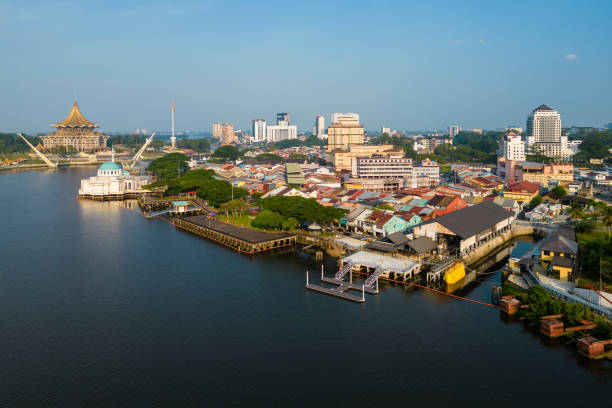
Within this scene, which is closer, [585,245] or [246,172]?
[585,245]

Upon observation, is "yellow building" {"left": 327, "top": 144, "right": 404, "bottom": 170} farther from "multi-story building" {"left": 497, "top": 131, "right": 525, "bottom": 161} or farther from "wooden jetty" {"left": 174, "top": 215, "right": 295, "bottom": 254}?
"wooden jetty" {"left": 174, "top": 215, "right": 295, "bottom": 254}

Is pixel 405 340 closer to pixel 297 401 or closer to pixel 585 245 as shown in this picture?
pixel 297 401

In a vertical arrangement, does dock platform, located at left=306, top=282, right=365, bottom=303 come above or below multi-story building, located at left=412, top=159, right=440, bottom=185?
below

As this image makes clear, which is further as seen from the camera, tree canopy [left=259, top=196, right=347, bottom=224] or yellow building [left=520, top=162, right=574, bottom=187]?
yellow building [left=520, top=162, right=574, bottom=187]

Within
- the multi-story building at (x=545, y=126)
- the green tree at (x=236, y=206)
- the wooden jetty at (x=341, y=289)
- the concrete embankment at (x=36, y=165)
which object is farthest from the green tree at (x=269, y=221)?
the multi-story building at (x=545, y=126)

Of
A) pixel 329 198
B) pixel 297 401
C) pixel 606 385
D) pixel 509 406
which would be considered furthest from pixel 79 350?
pixel 329 198

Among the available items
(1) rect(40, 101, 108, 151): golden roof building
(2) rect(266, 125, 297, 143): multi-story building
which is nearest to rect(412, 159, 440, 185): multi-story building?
(1) rect(40, 101, 108, 151): golden roof building

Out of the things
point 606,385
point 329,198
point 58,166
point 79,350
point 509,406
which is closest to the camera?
point 509,406
